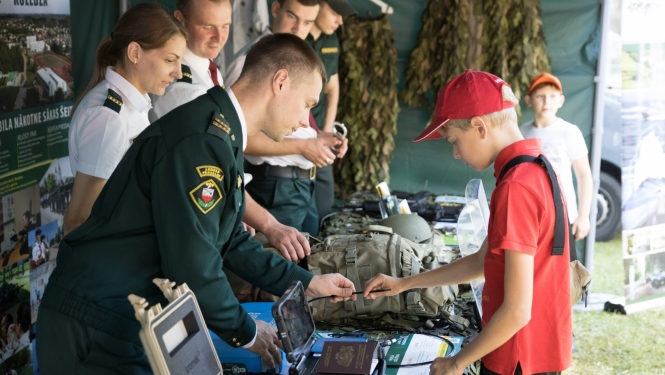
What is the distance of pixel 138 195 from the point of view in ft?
5.39

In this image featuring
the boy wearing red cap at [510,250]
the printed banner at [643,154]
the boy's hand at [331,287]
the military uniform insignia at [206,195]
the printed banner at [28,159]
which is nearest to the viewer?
A: the military uniform insignia at [206,195]

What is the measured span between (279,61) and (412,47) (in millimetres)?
3634

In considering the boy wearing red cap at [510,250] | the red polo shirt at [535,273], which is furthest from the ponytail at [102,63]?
the red polo shirt at [535,273]

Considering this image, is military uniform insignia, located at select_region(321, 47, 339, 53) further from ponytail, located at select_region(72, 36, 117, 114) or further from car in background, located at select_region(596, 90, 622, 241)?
car in background, located at select_region(596, 90, 622, 241)

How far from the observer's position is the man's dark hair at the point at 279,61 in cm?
185

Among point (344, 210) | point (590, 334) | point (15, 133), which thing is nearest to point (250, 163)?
point (344, 210)

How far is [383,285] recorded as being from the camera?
225 cm

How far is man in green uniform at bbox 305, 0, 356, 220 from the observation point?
13.6 feet

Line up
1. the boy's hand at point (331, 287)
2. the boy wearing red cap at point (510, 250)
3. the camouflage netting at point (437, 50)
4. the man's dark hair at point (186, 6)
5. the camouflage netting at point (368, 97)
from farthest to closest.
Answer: the camouflage netting at point (368, 97), the camouflage netting at point (437, 50), the man's dark hair at point (186, 6), the boy's hand at point (331, 287), the boy wearing red cap at point (510, 250)

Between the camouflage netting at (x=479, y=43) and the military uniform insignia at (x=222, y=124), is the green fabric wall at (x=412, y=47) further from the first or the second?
the military uniform insignia at (x=222, y=124)

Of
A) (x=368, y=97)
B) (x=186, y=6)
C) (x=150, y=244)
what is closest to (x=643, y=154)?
(x=368, y=97)

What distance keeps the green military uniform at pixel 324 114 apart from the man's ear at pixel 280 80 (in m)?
2.12

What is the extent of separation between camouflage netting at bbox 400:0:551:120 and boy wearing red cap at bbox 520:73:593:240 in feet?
2.15

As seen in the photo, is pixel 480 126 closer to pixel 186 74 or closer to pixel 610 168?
pixel 186 74
